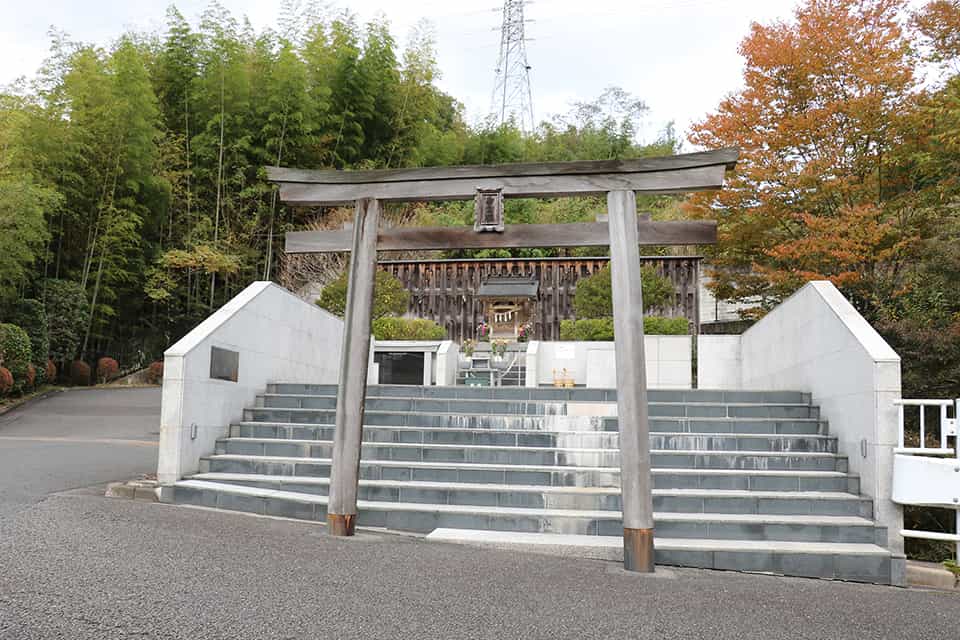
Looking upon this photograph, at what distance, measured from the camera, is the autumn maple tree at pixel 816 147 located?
9547mm

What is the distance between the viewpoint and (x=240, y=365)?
663 centimetres

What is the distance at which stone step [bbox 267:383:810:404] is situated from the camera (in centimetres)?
646

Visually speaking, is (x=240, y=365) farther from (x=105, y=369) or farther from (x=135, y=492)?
(x=105, y=369)

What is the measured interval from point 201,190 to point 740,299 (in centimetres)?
1434

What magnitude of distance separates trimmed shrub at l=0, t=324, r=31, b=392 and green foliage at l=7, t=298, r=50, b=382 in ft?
4.31

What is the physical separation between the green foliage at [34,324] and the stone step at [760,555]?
13763 millimetres

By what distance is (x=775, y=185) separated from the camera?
10297 mm

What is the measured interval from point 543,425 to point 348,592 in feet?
10.8

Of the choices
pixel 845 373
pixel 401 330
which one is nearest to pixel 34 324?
pixel 401 330

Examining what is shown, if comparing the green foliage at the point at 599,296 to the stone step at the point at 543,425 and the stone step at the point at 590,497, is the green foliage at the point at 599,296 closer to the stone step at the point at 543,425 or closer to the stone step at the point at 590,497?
the stone step at the point at 543,425

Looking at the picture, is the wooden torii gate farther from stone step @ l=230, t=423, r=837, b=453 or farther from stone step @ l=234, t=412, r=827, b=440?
stone step @ l=234, t=412, r=827, b=440

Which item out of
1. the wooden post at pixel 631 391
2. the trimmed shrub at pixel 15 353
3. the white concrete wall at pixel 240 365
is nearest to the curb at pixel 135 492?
the white concrete wall at pixel 240 365

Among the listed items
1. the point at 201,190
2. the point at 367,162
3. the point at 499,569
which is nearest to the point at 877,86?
the point at 499,569

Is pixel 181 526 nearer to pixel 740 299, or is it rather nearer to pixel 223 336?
pixel 223 336
